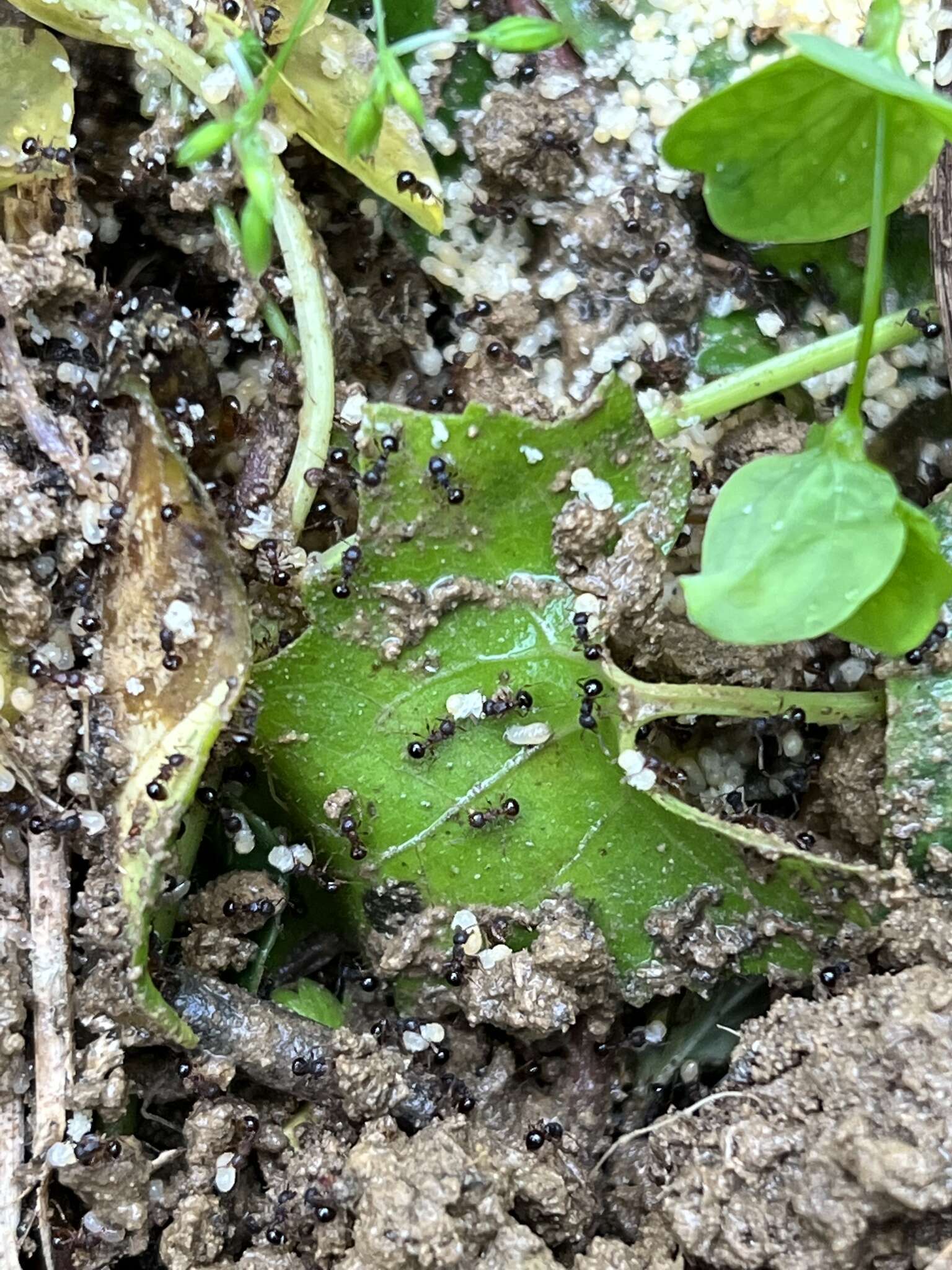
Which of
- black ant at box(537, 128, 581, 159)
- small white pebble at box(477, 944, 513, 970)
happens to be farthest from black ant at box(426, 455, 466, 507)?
small white pebble at box(477, 944, 513, 970)

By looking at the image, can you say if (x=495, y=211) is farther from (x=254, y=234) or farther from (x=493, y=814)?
(x=493, y=814)

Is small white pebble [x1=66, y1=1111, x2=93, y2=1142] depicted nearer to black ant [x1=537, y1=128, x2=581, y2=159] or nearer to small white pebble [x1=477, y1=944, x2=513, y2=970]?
small white pebble [x1=477, y1=944, x2=513, y2=970]

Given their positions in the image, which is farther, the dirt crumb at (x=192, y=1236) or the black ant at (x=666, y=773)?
the black ant at (x=666, y=773)

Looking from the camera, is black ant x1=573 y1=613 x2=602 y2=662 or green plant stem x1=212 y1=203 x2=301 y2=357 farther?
green plant stem x1=212 y1=203 x2=301 y2=357

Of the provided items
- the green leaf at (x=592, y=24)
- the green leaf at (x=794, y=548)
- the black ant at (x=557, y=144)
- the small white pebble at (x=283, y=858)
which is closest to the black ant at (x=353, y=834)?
the small white pebble at (x=283, y=858)

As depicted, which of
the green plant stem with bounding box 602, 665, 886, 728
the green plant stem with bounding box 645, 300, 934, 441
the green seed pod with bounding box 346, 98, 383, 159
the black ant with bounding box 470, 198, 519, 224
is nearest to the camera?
the green seed pod with bounding box 346, 98, 383, 159

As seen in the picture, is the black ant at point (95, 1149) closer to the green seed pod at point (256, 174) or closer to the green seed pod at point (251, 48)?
the green seed pod at point (256, 174)
